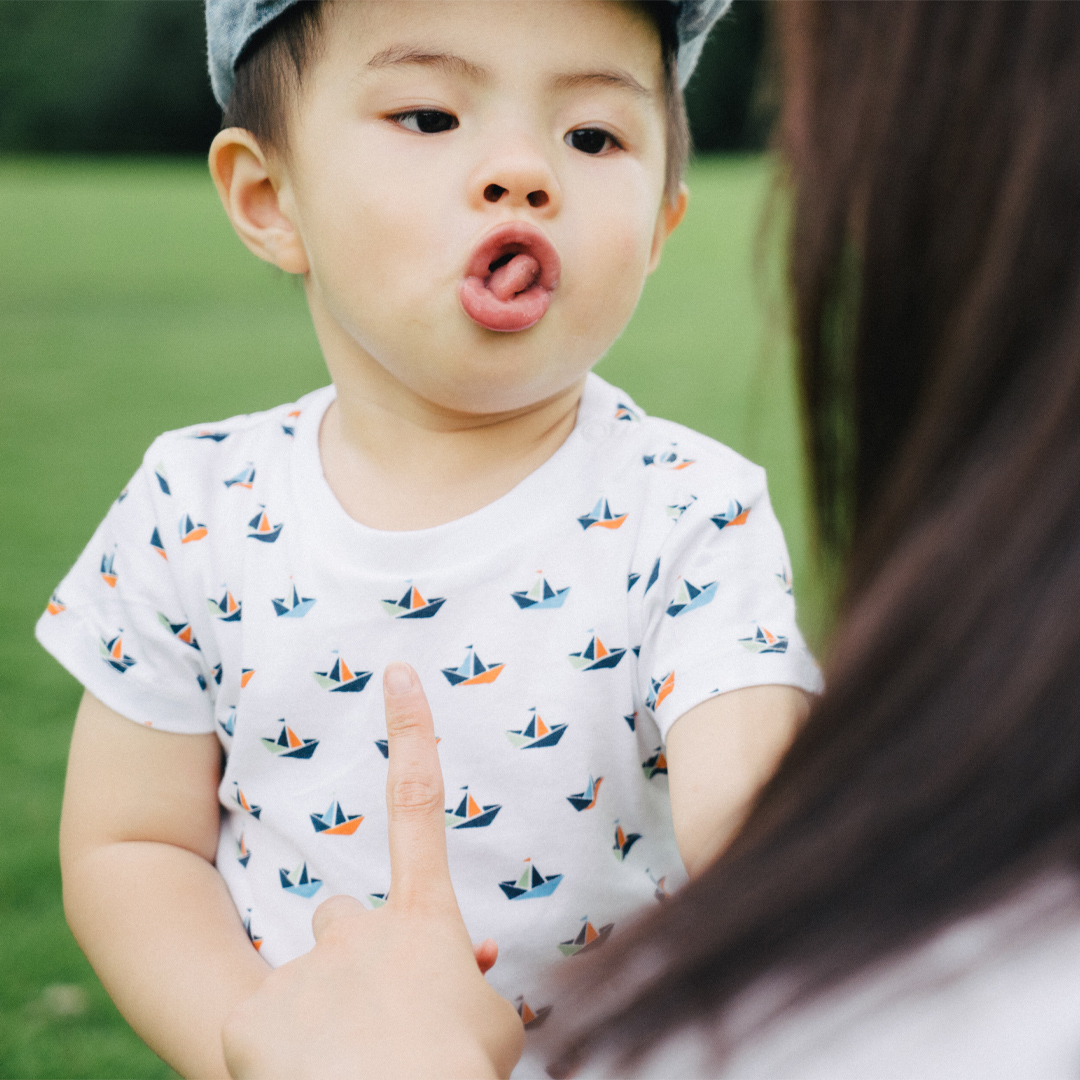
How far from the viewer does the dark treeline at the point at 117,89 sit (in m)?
28.2

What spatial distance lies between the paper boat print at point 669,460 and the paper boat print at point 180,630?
1.73 feet

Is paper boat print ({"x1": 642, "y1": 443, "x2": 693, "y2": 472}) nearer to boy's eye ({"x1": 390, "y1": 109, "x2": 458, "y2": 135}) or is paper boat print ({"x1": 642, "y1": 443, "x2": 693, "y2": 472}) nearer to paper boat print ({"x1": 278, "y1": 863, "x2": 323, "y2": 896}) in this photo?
boy's eye ({"x1": 390, "y1": 109, "x2": 458, "y2": 135})

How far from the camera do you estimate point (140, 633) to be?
1.34m

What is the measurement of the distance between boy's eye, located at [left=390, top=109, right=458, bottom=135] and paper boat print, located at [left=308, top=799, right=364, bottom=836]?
0.67m

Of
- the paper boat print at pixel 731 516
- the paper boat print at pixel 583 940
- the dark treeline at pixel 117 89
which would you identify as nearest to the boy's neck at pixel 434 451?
the paper boat print at pixel 731 516

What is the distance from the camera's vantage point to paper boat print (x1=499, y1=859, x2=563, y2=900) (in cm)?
123

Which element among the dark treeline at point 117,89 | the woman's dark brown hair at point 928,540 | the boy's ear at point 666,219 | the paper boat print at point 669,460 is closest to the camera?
the woman's dark brown hair at point 928,540

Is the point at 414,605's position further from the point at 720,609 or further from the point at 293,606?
the point at 720,609

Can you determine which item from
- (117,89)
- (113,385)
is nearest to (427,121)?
(113,385)

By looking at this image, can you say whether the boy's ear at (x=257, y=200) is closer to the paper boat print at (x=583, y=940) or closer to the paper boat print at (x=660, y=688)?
the paper boat print at (x=660, y=688)

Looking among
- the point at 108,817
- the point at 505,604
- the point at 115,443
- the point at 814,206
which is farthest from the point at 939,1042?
the point at 115,443

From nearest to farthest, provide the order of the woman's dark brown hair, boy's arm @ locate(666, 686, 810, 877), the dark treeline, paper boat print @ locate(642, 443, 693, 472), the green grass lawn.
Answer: the woman's dark brown hair
boy's arm @ locate(666, 686, 810, 877)
paper boat print @ locate(642, 443, 693, 472)
the green grass lawn
the dark treeline

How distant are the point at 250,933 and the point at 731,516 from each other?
69 cm

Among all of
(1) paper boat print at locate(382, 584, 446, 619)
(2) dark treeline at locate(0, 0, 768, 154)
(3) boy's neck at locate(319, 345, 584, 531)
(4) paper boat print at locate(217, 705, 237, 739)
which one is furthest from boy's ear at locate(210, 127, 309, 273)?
(2) dark treeline at locate(0, 0, 768, 154)
